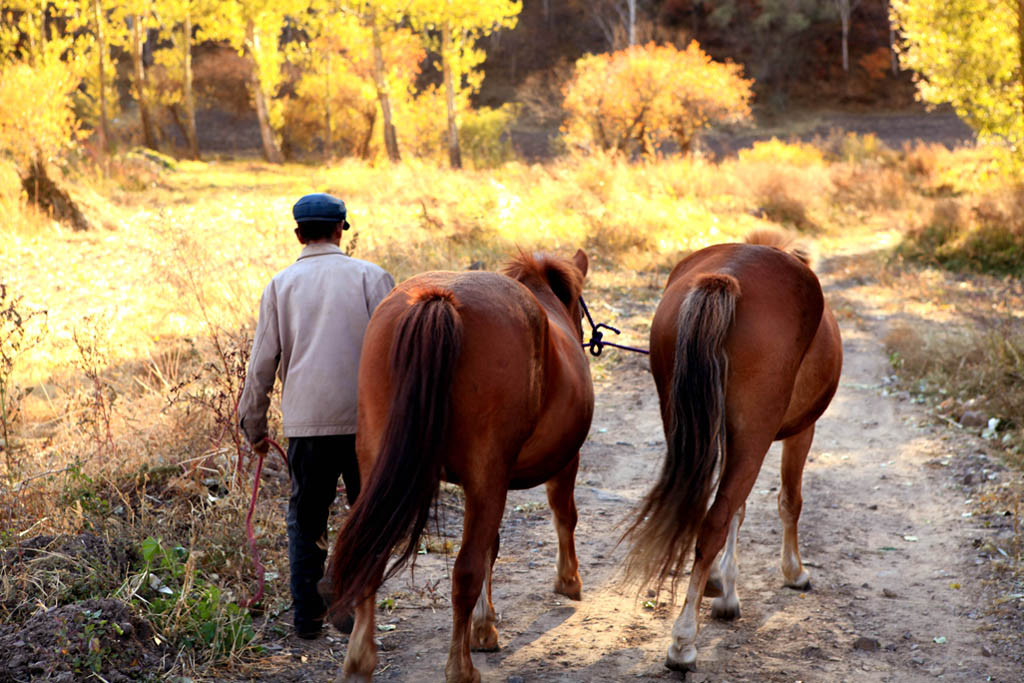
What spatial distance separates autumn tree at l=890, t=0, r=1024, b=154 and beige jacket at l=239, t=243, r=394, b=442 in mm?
14365

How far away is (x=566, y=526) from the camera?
4.25 metres

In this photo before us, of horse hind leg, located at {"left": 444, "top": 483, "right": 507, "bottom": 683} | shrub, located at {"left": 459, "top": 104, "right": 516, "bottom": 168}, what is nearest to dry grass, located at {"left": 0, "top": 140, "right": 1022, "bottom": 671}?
horse hind leg, located at {"left": 444, "top": 483, "right": 507, "bottom": 683}

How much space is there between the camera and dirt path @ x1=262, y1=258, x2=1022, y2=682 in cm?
367

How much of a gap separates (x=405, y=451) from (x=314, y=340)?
2.69ft

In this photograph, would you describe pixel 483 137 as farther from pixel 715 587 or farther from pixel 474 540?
pixel 474 540

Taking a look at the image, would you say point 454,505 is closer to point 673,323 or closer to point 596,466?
point 596,466

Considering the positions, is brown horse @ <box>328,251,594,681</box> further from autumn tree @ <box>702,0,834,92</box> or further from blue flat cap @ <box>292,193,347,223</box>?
autumn tree @ <box>702,0,834,92</box>

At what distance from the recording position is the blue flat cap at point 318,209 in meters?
3.66

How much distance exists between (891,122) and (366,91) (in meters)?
25.3

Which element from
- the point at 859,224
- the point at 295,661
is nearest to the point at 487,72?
the point at 859,224

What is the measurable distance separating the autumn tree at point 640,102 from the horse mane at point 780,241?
1762 cm

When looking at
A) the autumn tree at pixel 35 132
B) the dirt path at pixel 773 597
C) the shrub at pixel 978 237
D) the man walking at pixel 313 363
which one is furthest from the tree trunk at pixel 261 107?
the man walking at pixel 313 363

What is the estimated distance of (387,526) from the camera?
2.95 m

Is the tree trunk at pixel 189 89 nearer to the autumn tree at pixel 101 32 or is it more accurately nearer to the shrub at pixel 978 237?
the autumn tree at pixel 101 32
